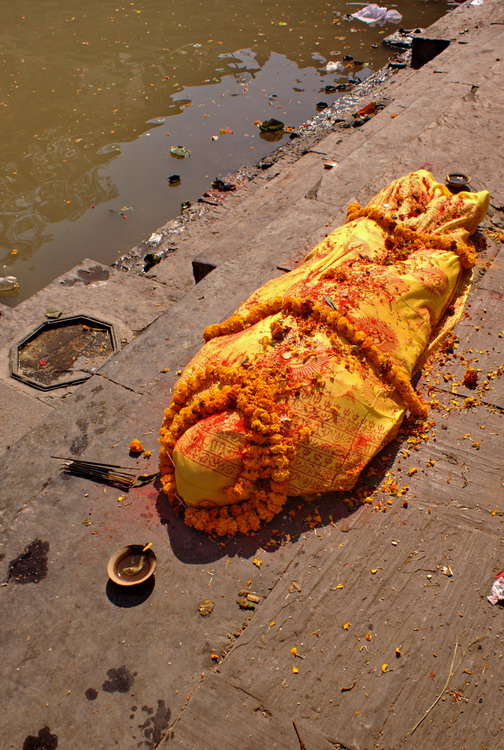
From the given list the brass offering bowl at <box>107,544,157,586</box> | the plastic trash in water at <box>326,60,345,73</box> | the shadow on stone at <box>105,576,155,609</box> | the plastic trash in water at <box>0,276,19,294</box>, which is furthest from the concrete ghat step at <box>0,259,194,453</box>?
the plastic trash in water at <box>326,60,345,73</box>

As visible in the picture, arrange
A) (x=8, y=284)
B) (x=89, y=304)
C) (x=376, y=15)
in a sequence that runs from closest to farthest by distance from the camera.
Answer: (x=89, y=304) → (x=8, y=284) → (x=376, y=15)

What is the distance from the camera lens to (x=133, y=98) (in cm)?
906

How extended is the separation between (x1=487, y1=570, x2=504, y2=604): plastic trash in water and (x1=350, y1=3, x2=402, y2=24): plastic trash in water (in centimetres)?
1150

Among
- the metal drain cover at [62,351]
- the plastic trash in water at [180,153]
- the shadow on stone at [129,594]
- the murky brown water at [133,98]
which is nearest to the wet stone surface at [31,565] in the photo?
the shadow on stone at [129,594]

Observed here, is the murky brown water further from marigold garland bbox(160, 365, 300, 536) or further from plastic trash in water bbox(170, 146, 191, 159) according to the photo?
marigold garland bbox(160, 365, 300, 536)

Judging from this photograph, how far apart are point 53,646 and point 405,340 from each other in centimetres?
254

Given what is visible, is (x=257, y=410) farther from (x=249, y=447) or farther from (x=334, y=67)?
(x=334, y=67)

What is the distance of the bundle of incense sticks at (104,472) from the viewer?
10.8 ft

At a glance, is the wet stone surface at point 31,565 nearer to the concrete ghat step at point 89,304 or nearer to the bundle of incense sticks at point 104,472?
the bundle of incense sticks at point 104,472

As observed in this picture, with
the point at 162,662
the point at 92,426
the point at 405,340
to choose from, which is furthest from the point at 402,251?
the point at 162,662

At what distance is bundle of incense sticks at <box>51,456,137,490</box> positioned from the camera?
10.8 ft

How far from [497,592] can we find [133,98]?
887 cm

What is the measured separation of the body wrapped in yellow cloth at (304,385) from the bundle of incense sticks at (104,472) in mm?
239

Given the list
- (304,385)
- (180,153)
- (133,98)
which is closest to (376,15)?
(133,98)
